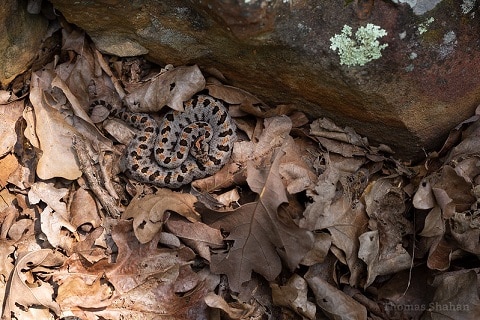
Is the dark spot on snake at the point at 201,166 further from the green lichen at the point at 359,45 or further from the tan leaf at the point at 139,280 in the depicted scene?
the green lichen at the point at 359,45

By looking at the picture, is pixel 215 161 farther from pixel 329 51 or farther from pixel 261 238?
pixel 329 51

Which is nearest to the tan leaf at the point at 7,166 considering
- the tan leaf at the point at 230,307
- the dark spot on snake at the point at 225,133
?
the dark spot on snake at the point at 225,133

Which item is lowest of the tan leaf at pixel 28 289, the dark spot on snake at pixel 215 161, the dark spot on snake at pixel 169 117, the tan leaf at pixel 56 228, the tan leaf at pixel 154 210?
the tan leaf at pixel 28 289

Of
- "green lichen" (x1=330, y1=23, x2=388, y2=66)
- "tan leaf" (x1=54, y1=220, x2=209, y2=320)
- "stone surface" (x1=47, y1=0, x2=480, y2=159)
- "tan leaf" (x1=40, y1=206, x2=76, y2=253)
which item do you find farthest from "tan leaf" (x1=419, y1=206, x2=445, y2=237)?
"tan leaf" (x1=40, y1=206, x2=76, y2=253)

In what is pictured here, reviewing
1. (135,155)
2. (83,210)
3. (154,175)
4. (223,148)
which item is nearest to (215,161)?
(223,148)

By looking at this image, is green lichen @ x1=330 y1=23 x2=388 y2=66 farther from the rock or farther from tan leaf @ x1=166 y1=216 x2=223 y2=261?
the rock

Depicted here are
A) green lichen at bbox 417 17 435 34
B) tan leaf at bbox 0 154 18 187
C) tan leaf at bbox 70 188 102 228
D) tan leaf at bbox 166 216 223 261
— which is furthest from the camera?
tan leaf at bbox 0 154 18 187
